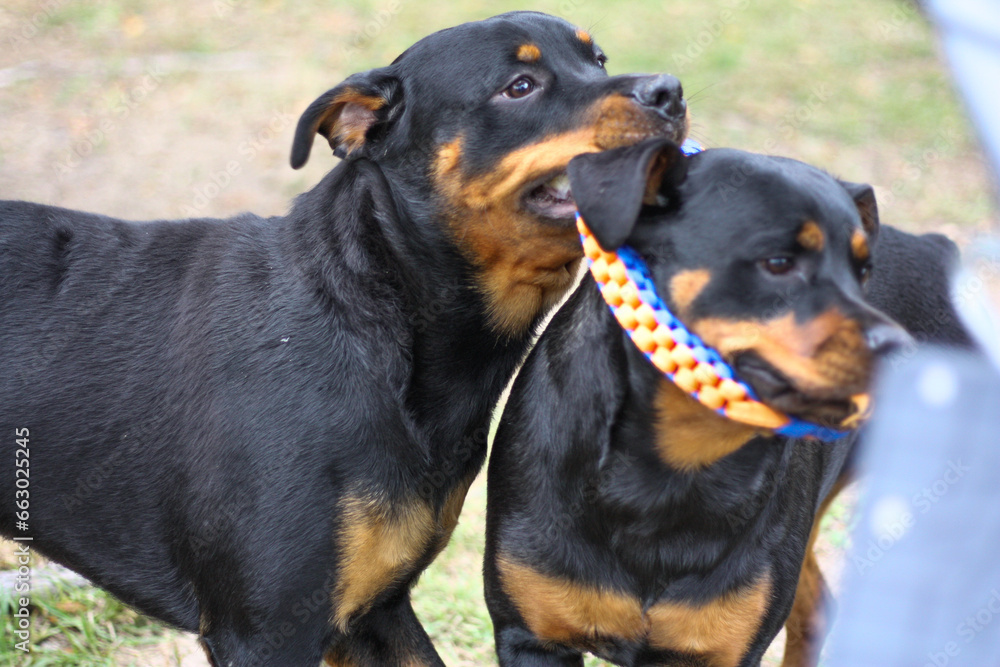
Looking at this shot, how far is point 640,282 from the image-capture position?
2787 millimetres

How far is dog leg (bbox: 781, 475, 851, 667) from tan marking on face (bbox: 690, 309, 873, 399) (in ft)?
6.59

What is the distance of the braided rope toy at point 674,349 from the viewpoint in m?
2.62

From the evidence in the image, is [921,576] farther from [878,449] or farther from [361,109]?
[361,109]

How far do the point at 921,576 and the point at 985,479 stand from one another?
18 cm

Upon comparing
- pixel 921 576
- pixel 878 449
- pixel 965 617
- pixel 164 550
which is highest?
pixel 878 449

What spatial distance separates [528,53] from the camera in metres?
3.64

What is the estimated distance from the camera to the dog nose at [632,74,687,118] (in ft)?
11.0

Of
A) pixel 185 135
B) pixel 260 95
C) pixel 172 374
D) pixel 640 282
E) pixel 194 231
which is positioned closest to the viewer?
pixel 640 282

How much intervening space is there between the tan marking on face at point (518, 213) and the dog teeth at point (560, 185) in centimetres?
5

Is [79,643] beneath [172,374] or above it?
beneath

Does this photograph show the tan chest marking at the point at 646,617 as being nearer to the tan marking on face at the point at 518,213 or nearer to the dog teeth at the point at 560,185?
the tan marking on face at the point at 518,213

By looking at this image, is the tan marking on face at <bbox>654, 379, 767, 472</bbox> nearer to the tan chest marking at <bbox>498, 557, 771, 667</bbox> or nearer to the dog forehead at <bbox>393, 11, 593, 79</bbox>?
the tan chest marking at <bbox>498, 557, 771, 667</bbox>

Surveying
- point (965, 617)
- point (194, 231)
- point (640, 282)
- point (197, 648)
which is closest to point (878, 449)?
point (965, 617)

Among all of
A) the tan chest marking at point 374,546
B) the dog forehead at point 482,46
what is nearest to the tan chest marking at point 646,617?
the tan chest marking at point 374,546
